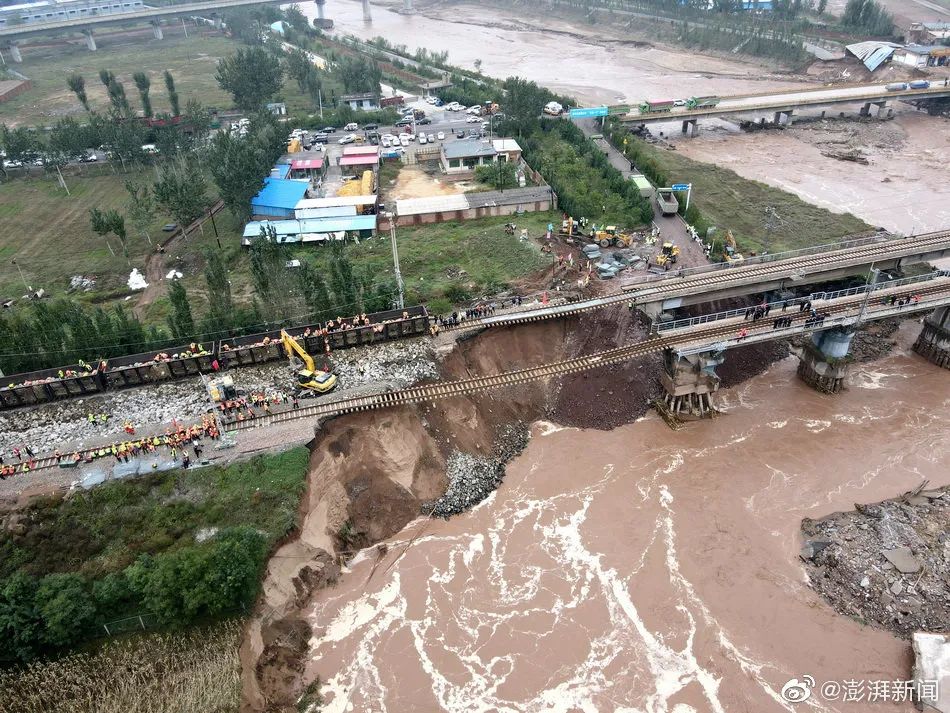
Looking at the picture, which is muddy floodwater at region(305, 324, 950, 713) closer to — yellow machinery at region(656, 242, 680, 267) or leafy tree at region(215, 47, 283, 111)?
yellow machinery at region(656, 242, 680, 267)

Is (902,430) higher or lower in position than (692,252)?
lower

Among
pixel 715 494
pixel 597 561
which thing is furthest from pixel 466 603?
pixel 715 494

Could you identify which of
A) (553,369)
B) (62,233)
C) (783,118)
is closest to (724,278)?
(553,369)

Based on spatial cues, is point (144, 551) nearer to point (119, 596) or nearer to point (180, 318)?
point (119, 596)

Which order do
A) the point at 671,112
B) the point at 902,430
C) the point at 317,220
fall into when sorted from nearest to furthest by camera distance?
the point at 902,430 < the point at 317,220 < the point at 671,112

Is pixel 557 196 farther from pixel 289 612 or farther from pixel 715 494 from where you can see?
pixel 289 612

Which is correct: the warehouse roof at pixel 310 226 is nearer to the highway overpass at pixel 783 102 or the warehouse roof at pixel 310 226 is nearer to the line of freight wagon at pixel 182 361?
the line of freight wagon at pixel 182 361

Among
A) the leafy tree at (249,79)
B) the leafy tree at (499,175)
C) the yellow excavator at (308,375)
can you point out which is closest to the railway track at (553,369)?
the yellow excavator at (308,375)

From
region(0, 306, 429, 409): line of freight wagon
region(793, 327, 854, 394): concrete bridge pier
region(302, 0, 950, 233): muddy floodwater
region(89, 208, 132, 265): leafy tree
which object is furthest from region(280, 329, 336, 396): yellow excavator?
region(302, 0, 950, 233): muddy floodwater
